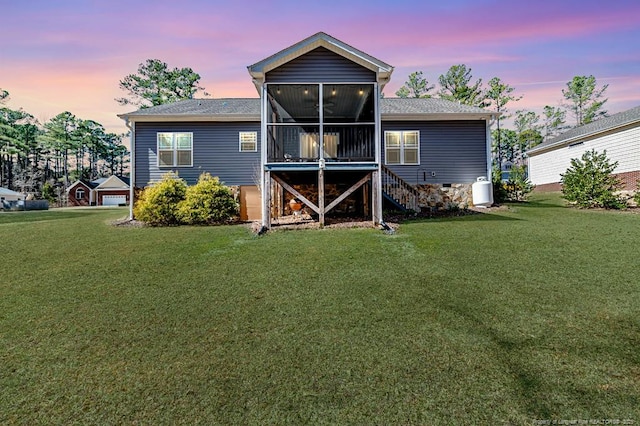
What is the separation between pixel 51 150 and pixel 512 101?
6393 centimetres

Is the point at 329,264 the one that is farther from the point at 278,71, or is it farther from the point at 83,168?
the point at 83,168

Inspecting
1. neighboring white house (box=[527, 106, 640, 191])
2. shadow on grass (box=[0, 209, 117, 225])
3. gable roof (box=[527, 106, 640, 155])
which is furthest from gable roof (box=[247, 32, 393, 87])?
gable roof (box=[527, 106, 640, 155])

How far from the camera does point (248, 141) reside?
44.1 feet

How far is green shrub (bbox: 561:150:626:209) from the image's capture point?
12172 mm

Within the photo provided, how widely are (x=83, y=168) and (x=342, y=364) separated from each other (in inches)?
2527

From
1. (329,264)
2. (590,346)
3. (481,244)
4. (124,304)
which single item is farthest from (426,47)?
(124,304)

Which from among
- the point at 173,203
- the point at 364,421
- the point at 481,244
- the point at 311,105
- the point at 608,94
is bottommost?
the point at 364,421

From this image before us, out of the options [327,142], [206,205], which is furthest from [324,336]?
[327,142]

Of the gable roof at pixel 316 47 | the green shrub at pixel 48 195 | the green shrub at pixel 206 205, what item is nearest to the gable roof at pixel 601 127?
the gable roof at pixel 316 47

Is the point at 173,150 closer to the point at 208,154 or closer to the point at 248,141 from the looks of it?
the point at 208,154

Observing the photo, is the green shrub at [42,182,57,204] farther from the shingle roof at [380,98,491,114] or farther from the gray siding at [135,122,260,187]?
the shingle roof at [380,98,491,114]

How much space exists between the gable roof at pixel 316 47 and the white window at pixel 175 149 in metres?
5.18

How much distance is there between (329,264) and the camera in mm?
5938

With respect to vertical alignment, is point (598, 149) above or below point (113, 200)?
above
